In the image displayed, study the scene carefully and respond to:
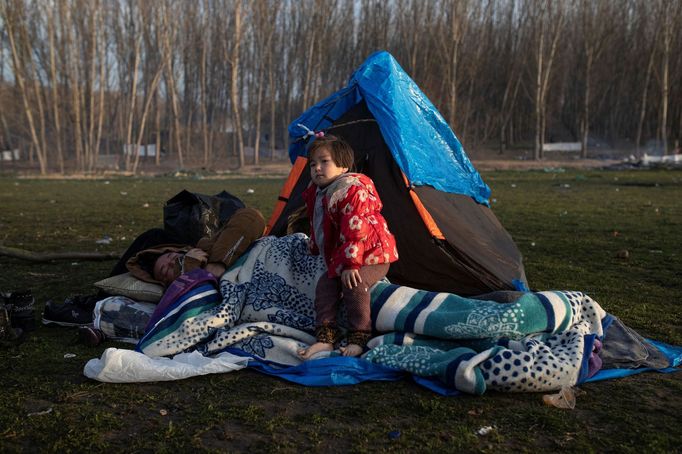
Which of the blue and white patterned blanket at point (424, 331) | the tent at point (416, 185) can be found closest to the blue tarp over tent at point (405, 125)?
the tent at point (416, 185)

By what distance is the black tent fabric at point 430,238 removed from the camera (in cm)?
464

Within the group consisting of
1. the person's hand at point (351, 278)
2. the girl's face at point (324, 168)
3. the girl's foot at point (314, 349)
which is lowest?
the girl's foot at point (314, 349)

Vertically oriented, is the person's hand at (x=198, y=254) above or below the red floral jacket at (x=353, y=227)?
below

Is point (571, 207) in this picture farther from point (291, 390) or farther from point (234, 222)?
point (291, 390)

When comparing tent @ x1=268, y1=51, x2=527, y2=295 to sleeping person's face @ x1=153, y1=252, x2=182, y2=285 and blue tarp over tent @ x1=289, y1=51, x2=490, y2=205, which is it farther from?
sleeping person's face @ x1=153, y1=252, x2=182, y2=285

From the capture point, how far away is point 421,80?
33812mm

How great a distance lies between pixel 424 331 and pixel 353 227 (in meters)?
0.69

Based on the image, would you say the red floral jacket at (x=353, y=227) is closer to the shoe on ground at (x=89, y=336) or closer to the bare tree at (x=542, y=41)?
the shoe on ground at (x=89, y=336)

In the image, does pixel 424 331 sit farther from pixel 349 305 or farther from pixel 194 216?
pixel 194 216

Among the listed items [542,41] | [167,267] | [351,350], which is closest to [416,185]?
[351,350]

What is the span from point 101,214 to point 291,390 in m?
9.05

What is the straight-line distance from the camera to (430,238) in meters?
4.65

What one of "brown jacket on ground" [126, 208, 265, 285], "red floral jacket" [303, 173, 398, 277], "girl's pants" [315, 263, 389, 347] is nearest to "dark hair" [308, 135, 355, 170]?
"red floral jacket" [303, 173, 398, 277]

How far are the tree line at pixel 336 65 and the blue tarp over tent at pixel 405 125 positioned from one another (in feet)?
79.7
